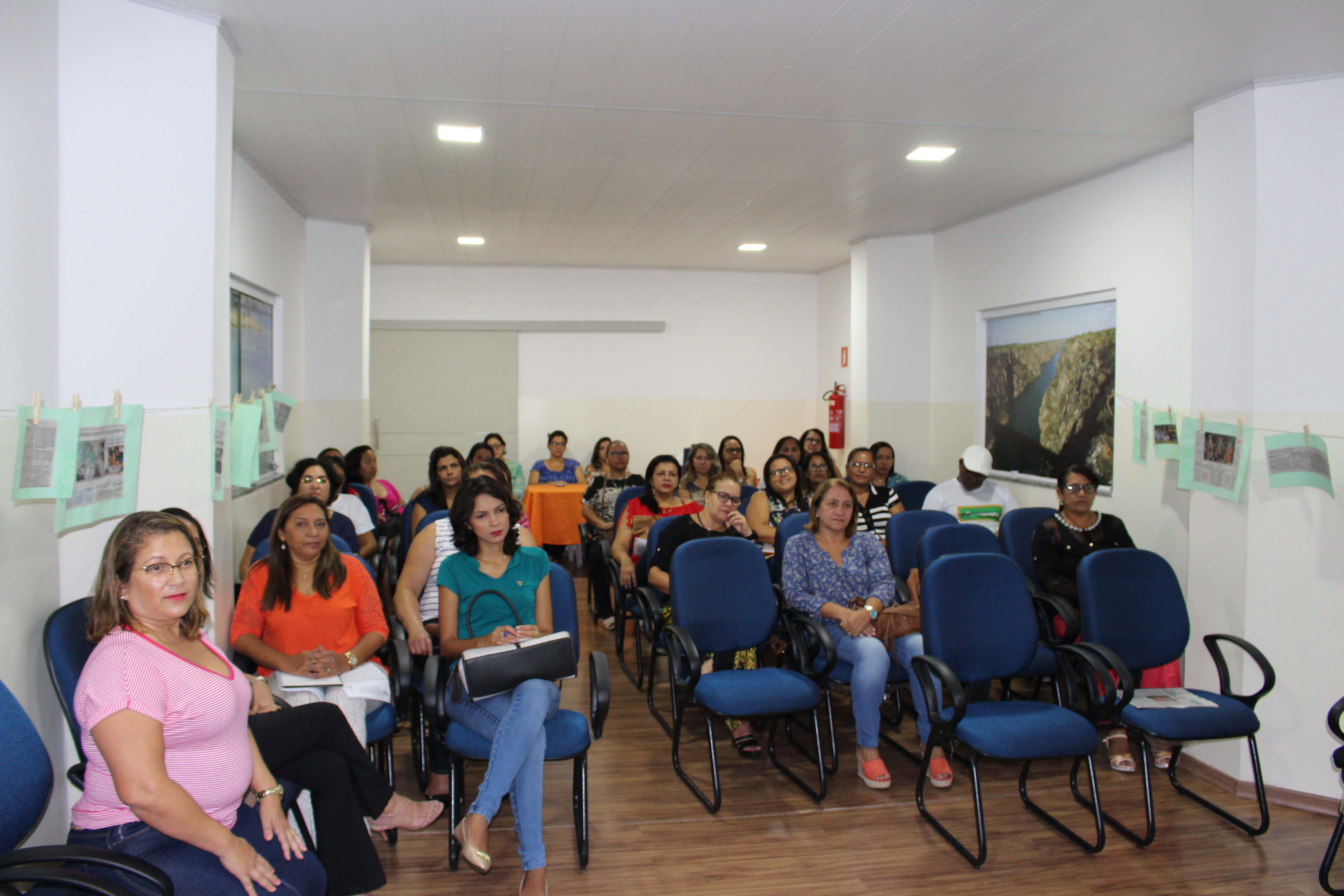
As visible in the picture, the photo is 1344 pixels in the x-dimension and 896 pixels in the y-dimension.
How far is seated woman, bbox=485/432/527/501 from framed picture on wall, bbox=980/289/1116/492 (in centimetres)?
408

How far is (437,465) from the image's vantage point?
5.54 meters

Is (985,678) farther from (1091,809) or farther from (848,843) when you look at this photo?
(848,843)

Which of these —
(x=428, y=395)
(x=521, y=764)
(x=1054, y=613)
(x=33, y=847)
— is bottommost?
(x=521, y=764)

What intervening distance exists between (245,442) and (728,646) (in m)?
2.38

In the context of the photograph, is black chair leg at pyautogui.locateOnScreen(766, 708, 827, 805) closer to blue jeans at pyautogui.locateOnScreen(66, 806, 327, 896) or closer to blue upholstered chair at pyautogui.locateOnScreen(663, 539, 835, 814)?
blue upholstered chair at pyautogui.locateOnScreen(663, 539, 835, 814)

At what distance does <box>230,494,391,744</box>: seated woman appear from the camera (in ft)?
11.0

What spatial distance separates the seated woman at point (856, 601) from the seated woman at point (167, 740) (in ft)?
7.71

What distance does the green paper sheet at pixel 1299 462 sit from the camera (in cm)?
384

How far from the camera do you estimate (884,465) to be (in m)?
7.92

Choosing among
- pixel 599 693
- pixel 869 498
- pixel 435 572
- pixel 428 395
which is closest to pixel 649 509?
pixel 869 498

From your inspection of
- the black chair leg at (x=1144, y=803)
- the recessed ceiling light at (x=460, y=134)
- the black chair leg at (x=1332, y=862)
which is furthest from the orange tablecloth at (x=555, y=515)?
the black chair leg at (x=1332, y=862)

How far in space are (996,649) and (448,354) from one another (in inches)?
313

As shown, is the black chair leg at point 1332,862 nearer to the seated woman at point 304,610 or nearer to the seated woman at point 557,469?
Result: the seated woman at point 304,610

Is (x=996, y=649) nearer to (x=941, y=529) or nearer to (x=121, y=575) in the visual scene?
(x=941, y=529)
